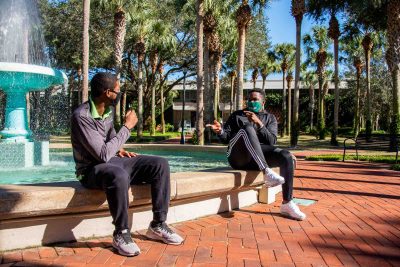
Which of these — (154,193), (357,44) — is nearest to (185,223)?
(154,193)

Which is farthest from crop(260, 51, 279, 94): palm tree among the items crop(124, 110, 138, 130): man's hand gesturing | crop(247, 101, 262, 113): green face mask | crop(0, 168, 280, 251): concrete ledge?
crop(124, 110, 138, 130): man's hand gesturing

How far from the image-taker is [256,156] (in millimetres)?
4109

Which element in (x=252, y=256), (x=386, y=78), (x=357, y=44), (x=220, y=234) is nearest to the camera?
(x=252, y=256)

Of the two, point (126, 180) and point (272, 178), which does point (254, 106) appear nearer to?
point (272, 178)

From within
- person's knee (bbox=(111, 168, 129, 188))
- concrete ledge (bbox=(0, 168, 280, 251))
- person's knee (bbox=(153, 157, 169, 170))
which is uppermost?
person's knee (bbox=(153, 157, 169, 170))

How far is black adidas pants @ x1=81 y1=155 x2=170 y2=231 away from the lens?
2875 mm

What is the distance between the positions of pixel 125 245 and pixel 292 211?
197 cm

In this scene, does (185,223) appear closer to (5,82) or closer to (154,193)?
(154,193)

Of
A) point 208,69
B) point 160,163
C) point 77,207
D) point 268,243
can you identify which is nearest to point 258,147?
point 268,243

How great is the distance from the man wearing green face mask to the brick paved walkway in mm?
368

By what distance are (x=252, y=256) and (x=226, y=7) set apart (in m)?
20.9

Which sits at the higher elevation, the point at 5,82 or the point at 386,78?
the point at 386,78

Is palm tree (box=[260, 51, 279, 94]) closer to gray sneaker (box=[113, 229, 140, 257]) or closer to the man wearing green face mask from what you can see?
the man wearing green face mask

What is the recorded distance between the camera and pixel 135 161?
3215 mm
